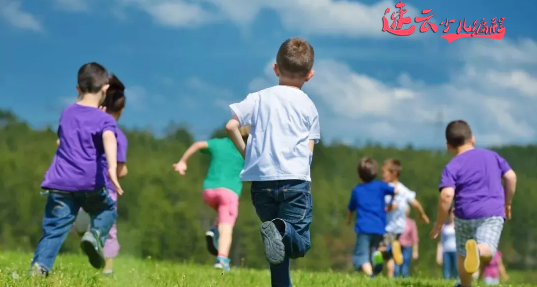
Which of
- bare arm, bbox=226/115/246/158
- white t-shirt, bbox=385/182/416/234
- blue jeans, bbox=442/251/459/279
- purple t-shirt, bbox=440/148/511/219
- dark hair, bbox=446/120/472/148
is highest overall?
dark hair, bbox=446/120/472/148

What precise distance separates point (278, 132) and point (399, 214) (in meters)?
7.90

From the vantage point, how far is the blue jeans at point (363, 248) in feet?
36.6

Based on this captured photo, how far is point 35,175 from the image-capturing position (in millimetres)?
66500

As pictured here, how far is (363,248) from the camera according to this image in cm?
1120

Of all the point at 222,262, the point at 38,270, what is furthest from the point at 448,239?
the point at 38,270

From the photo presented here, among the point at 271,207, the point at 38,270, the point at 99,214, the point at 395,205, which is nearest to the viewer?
the point at 271,207

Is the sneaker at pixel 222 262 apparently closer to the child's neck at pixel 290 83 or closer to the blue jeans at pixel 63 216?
the blue jeans at pixel 63 216

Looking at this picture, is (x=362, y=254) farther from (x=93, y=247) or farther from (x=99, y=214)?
(x=93, y=247)

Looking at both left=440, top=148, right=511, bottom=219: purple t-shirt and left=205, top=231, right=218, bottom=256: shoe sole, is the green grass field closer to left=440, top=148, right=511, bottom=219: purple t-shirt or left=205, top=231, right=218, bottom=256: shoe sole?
left=440, top=148, right=511, bottom=219: purple t-shirt

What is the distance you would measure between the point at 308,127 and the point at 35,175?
6481 centimetres

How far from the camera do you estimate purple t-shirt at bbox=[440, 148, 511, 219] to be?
23.5 feet

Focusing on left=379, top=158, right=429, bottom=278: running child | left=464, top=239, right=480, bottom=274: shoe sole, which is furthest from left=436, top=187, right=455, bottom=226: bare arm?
left=379, top=158, right=429, bottom=278: running child

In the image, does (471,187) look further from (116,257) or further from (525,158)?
(525,158)

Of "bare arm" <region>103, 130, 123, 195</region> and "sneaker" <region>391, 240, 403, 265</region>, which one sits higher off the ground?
"bare arm" <region>103, 130, 123, 195</region>
